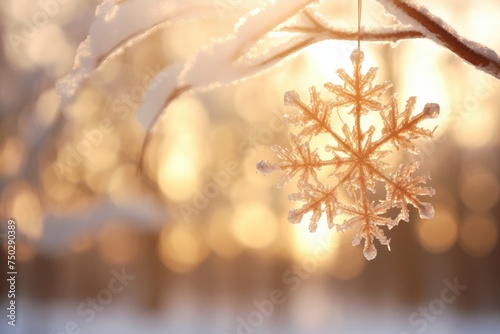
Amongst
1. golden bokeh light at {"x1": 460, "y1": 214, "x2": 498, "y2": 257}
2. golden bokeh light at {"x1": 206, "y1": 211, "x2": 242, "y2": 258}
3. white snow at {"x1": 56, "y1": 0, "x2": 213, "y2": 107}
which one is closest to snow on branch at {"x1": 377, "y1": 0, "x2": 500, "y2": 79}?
white snow at {"x1": 56, "y1": 0, "x2": 213, "y2": 107}

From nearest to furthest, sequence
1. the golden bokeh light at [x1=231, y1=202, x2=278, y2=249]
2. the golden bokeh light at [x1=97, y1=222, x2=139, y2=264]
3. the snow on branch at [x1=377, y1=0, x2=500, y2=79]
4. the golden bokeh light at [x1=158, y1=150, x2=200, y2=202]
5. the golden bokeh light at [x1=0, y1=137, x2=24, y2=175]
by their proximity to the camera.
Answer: the snow on branch at [x1=377, y1=0, x2=500, y2=79]
the golden bokeh light at [x1=0, y1=137, x2=24, y2=175]
the golden bokeh light at [x1=158, y1=150, x2=200, y2=202]
the golden bokeh light at [x1=97, y1=222, x2=139, y2=264]
the golden bokeh light at [x1=231, y1=202, x2=278, y2=249]

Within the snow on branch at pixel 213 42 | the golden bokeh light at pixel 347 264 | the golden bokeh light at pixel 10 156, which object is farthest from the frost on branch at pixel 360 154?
the golden bokeh light at pixel 347 264

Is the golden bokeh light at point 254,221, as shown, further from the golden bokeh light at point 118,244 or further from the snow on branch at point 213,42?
the snow on branch at point 213,42

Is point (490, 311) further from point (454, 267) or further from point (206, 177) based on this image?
point (206, 177)

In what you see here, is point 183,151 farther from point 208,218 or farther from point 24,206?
point 24,206

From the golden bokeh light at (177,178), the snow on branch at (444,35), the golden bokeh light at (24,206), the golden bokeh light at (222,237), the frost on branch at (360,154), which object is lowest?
the frost on branch at (360,154)

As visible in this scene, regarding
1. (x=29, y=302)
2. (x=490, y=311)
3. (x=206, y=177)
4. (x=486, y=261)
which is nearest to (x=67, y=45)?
(x=206, y=177)

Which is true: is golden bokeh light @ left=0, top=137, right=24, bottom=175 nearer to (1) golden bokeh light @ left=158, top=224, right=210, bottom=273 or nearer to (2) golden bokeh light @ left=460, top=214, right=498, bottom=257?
(1) golden bokeh light @ left=158, top=224, right=210, bottom=273
